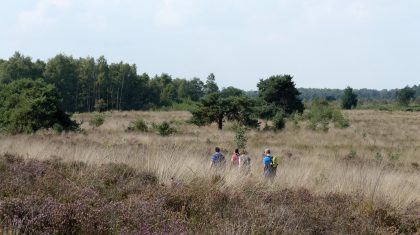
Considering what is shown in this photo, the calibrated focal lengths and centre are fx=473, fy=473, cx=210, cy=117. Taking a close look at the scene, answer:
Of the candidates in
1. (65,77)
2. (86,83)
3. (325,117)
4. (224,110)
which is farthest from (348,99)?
(224,110)

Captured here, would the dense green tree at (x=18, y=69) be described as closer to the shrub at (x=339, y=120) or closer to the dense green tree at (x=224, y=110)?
the dense green tree at (x=224, y=110)

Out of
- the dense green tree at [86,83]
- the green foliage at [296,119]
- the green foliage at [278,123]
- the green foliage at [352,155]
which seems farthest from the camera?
the dense green tree at [86,83]

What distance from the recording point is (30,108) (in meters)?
23.7

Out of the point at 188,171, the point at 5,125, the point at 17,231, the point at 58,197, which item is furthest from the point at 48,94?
the point at 17,231

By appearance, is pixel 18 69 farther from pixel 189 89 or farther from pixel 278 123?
pixel 278 123

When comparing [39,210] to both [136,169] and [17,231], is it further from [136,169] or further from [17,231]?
[136,169]

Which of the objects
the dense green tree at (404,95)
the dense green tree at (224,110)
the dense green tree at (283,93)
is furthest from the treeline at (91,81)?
the dense green tree at (404,95)

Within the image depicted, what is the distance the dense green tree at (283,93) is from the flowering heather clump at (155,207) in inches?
1966

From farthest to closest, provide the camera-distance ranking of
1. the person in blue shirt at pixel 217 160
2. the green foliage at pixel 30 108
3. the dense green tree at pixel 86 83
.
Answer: the dense green tree at pixel 86 83, the green foliage at pixel 30 108, the person in blue shirt at pixel 217 160

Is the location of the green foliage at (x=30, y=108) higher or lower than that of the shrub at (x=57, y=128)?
higher

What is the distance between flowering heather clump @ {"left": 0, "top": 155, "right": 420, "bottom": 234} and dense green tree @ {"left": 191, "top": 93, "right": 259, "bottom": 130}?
2920 cm

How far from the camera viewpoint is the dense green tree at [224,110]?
37.0 metres

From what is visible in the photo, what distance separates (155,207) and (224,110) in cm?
3196

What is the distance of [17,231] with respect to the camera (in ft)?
12.1
